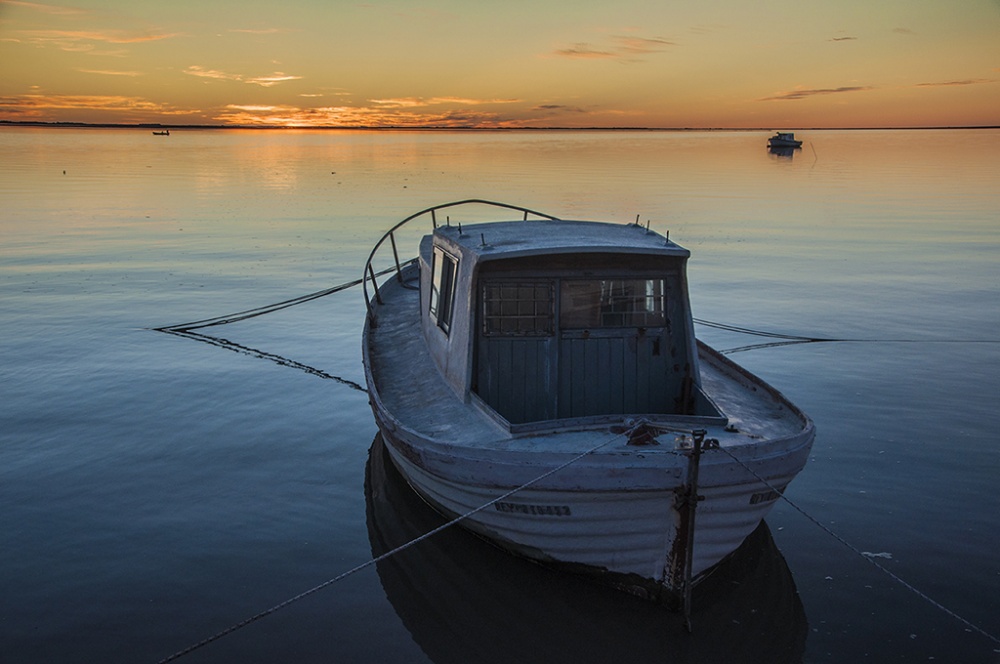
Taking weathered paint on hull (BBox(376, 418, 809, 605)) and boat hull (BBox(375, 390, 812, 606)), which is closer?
boat hull (BBox(375, 390, 812, 606))

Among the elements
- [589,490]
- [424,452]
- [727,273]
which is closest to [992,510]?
[589,490]

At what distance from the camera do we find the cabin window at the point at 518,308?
10117 mm

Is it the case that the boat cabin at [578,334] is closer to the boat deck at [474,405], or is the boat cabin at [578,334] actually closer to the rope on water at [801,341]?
the boat deck at [474,405]

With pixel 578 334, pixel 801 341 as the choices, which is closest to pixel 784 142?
pixel 801 341

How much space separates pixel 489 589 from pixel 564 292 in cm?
369

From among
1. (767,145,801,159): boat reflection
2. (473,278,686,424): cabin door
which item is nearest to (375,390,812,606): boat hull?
(473,278,686,424): cabin door

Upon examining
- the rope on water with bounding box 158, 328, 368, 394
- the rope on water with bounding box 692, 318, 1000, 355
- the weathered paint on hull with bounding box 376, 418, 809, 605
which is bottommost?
the rope on water with bounding box 158, 328, 368, 394

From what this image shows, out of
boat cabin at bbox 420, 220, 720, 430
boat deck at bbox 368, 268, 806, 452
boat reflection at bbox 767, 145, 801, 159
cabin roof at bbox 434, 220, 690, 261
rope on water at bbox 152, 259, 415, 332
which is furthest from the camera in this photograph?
boat reflection at bbox 767, 145, 801, 159

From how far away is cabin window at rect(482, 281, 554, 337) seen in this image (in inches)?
398

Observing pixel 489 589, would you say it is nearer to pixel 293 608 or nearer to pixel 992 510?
pixel 293 608

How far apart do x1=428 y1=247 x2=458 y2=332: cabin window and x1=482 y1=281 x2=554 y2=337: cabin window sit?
3.57 ft

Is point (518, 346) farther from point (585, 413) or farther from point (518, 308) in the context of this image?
point (585, 413)

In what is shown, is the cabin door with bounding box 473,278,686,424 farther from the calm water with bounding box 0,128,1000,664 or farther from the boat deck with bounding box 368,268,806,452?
the calm water with bounding box 0,128,1000,664

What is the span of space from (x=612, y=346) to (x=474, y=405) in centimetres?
191
